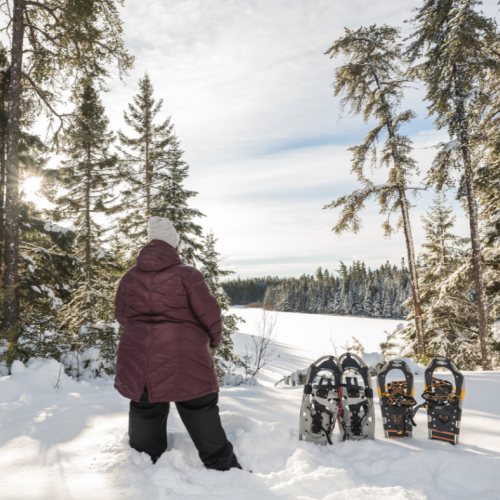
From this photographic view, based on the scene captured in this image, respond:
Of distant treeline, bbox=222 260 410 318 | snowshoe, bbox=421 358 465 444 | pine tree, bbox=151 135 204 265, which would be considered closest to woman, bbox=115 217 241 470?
snowshoe, bbox=421 358 465 444

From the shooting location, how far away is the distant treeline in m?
68.2

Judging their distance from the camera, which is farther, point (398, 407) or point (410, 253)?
point (410, 253)

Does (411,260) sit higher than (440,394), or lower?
higher

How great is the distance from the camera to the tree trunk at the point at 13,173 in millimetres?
6777

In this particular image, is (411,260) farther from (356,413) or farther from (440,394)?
(356,413)

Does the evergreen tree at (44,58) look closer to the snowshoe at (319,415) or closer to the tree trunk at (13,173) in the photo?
the tree trunk at (13,173)

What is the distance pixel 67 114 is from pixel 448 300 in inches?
602

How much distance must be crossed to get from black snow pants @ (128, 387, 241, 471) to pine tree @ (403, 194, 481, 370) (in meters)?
10.7

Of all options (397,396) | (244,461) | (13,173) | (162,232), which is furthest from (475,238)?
(13,173)

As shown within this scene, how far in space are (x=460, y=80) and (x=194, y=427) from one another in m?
11.2

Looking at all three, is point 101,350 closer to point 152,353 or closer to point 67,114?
point 152,353

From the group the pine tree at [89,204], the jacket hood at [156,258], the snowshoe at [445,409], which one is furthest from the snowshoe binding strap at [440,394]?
the pine tree at [89,204]

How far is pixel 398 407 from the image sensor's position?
3266mm

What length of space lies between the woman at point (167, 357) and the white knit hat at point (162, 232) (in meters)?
0.11
